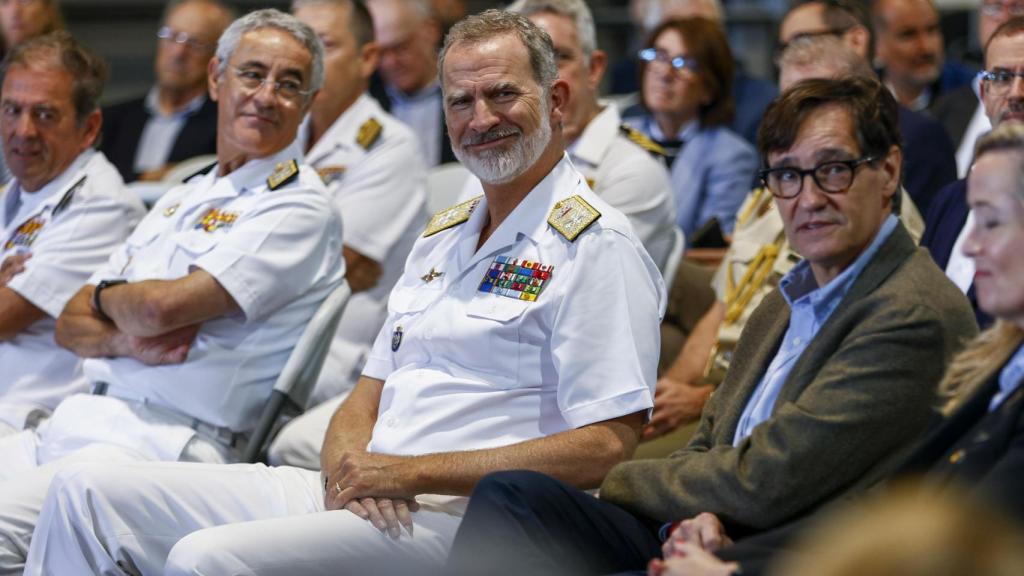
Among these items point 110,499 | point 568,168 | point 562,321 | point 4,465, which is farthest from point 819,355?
point 4,465

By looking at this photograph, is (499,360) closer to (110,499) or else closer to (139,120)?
(110,499)

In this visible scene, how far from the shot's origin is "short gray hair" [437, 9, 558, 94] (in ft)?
9.20

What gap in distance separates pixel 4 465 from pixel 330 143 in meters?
1.44

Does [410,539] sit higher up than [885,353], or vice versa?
[885,353]

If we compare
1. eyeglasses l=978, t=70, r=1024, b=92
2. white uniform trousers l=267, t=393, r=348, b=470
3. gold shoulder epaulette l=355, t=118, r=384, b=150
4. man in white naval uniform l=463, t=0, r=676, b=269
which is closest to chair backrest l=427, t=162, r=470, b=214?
gold shoulder epaulette l=355, t=118, r=384, b=150

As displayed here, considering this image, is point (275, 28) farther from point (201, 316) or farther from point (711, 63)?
point (711, 63)

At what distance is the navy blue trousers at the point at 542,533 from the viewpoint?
7.35 ft

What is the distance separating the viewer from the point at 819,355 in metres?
2.28

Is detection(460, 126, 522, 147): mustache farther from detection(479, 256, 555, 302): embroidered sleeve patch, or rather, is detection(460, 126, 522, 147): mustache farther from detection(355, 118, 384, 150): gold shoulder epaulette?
detection(355, 118, 384, 150): gold shoulder epaulette

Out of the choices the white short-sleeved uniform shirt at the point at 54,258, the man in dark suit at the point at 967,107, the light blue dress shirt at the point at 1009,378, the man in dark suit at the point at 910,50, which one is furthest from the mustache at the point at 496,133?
the man in dark suit at the point at 910,50

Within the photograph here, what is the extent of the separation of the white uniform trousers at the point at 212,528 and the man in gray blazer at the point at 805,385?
0.31 metres

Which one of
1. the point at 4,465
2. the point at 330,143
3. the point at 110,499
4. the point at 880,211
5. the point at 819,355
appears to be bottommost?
the point at 4,465

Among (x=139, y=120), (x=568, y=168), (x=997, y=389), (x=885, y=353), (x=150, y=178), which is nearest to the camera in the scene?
(x=997, y=389)

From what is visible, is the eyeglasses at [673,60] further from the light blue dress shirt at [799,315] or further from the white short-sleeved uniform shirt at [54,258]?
the light blue dress shirt at [799,315]
